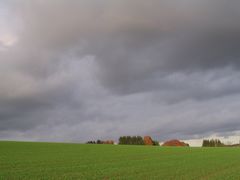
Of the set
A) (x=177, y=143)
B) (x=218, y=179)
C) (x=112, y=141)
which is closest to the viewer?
(x=218, y=179)

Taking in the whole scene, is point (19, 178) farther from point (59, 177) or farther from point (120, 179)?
point (120, 179)

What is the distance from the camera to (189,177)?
34281mm

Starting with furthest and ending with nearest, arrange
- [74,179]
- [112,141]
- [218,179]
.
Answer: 1. [112,141]
2. [218,179]
3. [74,179]

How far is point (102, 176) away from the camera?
33.9 m

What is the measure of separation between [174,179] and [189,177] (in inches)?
86.8

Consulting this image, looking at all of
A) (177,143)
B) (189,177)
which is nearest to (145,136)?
(177,143)

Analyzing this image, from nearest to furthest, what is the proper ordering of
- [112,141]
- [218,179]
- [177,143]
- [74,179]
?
[74,179] → [218,179] → [112,141] → [177,143]

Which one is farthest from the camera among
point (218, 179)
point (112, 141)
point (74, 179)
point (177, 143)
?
point (177, 143)

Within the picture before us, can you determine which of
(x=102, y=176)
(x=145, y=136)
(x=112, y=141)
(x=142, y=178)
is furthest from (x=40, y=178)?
(x=145, y=136)

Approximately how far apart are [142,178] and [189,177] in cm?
457

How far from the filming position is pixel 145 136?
7864 inches

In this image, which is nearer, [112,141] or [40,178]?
[40,178]

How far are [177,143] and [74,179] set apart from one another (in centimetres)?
17290

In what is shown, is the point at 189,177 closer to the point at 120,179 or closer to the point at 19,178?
the point at 120,179
